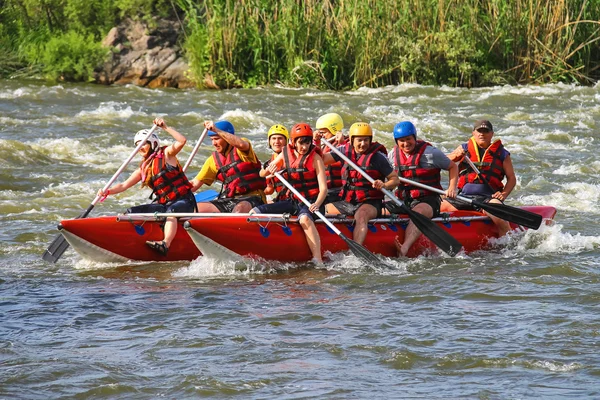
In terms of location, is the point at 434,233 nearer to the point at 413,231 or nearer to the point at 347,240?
the point at 413,231

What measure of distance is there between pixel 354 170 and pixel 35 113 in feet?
30.9

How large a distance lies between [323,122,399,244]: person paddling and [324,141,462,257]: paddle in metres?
0.10

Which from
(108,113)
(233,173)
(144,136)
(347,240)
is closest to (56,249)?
(144,136)

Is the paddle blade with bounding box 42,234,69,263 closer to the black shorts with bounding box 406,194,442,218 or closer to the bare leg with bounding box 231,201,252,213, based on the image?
the bare leg with bounding box 231,201,252,213

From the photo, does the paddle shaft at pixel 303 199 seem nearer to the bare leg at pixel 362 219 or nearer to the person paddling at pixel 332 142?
the bare leg at pixel 362 219

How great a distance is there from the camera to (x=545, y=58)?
61.5 ft

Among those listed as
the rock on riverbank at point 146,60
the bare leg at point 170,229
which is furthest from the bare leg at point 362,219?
the rock on riverbank at point 146,60

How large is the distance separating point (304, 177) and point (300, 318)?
1953 mm

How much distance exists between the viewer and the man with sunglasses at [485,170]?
9.11 meters

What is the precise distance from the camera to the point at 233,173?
8.71 meters

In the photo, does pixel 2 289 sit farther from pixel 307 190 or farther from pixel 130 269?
pixel 307 190

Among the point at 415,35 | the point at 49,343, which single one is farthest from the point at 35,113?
the point at 49,343

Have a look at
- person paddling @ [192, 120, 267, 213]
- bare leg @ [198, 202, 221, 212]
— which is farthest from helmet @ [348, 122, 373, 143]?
bare leg @ [198, 202, 221, 212]

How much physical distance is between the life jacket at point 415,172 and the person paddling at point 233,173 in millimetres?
1252
